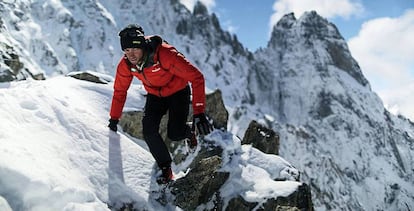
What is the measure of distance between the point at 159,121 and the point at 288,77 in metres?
159

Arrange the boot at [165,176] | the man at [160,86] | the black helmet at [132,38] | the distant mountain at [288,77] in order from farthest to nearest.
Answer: the distant mountain at [288,77] → the boot at [165,176] → the man at [160,86] → the black helmet at [132,38]

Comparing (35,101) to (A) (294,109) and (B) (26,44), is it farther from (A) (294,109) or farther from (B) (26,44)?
(A) (294,109)

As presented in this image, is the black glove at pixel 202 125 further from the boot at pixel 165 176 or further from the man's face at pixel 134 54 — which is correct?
the man's face at pixel 134 54

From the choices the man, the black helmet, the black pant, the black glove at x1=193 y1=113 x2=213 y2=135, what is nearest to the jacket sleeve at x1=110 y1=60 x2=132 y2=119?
the man

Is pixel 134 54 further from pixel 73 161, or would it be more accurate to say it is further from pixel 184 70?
pixel 73 161

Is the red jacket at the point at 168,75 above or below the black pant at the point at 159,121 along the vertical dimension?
above

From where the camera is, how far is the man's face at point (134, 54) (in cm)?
670

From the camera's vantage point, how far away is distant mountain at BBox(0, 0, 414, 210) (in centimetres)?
10919

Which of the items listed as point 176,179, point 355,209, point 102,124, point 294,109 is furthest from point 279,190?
point 294,109

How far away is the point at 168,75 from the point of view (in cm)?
713

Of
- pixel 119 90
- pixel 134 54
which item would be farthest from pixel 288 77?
pixel 134 54

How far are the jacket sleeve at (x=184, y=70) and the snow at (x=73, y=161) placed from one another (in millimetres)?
1470

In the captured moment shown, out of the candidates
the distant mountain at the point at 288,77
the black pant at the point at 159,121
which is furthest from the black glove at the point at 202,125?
the distant mountain at the point at 288,77

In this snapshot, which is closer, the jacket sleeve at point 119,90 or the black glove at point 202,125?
the black glove at point 202,125
